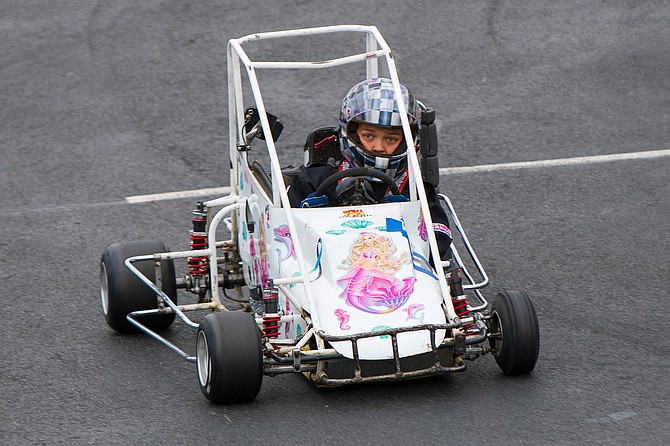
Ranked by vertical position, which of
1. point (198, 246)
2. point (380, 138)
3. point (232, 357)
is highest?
point (380, 138)

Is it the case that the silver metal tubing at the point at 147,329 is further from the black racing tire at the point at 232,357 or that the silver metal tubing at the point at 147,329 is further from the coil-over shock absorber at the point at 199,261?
the black racing tire at the point at 232,357

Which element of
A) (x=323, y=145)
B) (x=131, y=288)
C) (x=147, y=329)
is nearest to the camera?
(x=147, y=329)

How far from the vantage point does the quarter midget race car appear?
573 cm

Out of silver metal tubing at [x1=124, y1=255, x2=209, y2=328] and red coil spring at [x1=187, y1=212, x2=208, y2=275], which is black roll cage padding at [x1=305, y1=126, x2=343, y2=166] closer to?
red coil spring at [x1=187, y1=212, x2=208, y2=275]

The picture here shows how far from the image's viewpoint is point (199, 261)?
7.14 metres

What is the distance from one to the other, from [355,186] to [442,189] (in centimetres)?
308

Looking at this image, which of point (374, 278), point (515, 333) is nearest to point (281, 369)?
point (374, 278)

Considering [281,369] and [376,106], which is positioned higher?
[376,106]

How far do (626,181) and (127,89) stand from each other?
15.3ft

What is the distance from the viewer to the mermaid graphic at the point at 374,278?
595 centimetres

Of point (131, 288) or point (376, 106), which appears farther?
point (131, 288)

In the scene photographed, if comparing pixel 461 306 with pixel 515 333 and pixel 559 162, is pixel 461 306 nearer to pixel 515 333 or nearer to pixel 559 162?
pixel 515 333

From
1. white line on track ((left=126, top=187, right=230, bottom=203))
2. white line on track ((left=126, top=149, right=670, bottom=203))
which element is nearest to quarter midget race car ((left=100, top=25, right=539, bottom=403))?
white line on track ((left=126, top=187, right=230, bottom=203))

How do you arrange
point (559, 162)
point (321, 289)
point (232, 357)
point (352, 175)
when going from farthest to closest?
point (559, 162), point (352, 175), point (321, 289), point (232, 357)
